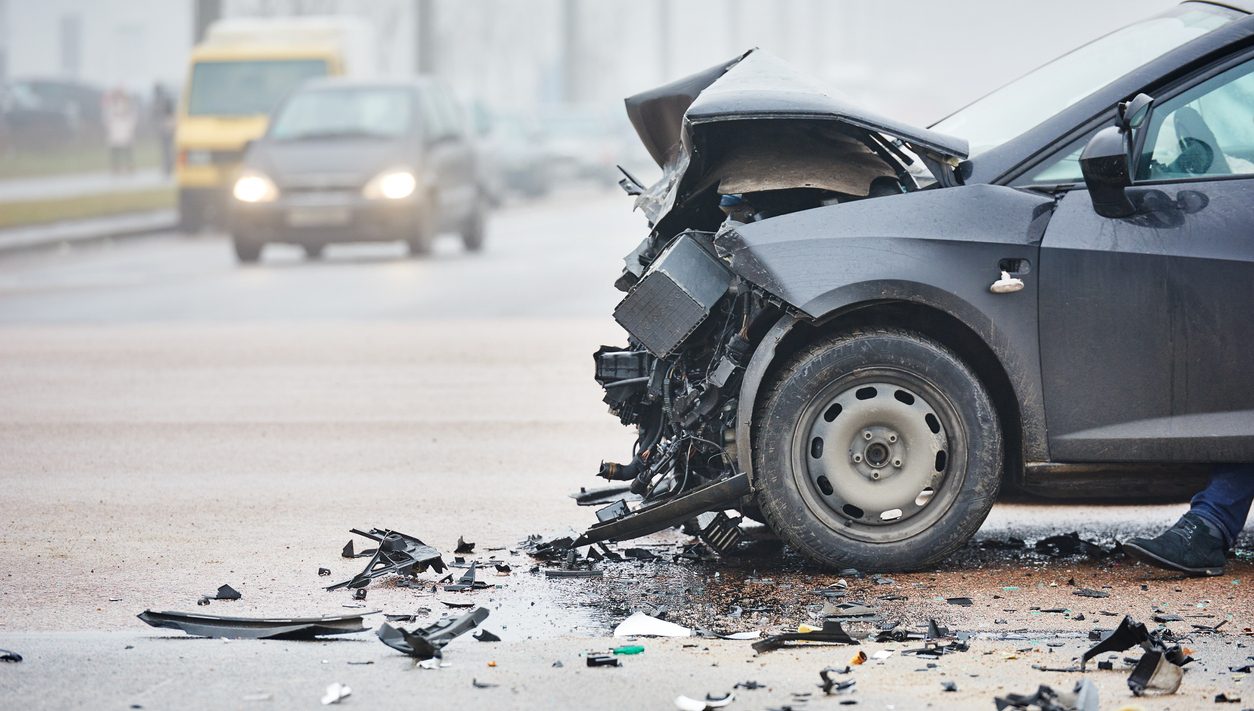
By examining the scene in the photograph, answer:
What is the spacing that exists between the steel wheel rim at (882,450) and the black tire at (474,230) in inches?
687

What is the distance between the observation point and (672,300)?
19.7 feet

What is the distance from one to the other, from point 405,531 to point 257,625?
5.12 feet

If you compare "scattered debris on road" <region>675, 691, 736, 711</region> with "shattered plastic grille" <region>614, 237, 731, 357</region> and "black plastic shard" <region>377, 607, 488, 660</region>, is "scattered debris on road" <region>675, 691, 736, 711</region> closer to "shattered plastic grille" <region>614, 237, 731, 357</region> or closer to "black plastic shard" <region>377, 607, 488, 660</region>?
"black plastic shard" <region>377, 607, 488, 660</region>

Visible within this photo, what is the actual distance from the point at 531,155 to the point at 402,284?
764 inches

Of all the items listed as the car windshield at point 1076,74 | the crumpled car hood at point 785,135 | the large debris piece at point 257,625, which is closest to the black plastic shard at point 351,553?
the large debris piece at point 257,625

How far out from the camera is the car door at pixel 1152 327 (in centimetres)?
584

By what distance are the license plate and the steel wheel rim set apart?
50.1 feet

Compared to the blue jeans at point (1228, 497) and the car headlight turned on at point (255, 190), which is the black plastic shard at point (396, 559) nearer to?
the blue jeans at point (1228, 497)

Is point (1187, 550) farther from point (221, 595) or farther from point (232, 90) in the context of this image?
point (232, 90)

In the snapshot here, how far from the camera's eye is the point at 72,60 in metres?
66.0

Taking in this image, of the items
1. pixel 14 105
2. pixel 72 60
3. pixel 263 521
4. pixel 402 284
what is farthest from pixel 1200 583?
pixel 72 60

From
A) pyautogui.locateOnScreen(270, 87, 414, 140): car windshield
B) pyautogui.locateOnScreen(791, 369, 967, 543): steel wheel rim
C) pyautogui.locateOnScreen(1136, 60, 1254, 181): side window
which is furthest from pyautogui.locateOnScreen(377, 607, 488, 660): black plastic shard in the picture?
pyautogui.locateOnScreen(270, 87, 414, 140): car windshield

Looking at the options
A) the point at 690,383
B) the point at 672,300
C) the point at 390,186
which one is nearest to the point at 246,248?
the point at 390,186

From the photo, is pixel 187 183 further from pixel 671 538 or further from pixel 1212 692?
pixel 1212 692
